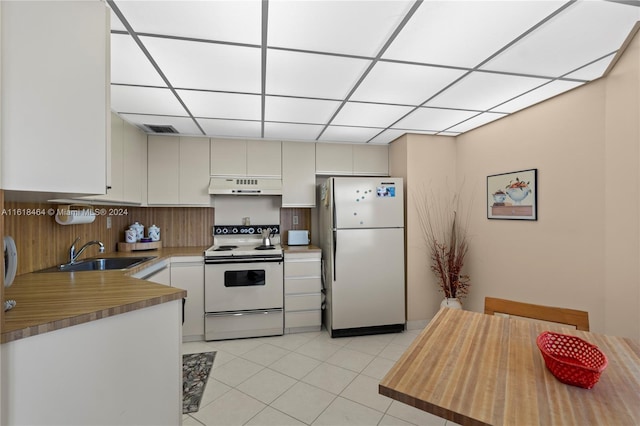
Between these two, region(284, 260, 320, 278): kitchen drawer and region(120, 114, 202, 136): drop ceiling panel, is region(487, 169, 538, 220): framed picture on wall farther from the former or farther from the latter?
region(120, 114, 202, 136): drop ceiling panel

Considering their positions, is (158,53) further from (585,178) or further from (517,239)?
(517,239)

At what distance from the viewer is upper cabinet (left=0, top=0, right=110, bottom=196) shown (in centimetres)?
92

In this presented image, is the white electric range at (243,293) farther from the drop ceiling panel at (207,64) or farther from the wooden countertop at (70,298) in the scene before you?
the drop ceiling panel at (207,64)

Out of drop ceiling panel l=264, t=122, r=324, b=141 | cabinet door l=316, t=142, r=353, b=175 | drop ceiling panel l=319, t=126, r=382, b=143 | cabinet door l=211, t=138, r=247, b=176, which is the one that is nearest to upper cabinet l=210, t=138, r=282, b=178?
cabinet door l=211, t=138, r=247, b=176

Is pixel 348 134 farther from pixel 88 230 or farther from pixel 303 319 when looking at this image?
pixel 88 230

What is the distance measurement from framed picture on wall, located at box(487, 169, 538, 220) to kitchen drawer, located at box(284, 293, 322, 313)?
6.85 feet

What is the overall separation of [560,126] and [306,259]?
8.59 ft

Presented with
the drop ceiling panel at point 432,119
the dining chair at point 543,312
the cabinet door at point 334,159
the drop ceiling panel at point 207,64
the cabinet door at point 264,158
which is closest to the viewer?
the dining chair at point 543,312

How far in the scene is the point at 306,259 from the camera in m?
3.17

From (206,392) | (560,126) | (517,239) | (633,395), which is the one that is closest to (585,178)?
(560,126)

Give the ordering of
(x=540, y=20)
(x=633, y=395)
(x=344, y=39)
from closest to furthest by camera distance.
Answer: (x=633, y=395), (x=540, y=20), (x=344, y=39)

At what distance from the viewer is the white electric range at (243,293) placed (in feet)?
9.58

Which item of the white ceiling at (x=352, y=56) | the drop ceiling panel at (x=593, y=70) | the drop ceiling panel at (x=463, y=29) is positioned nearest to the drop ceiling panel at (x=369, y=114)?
the white ceiling at (x=352, y=56)

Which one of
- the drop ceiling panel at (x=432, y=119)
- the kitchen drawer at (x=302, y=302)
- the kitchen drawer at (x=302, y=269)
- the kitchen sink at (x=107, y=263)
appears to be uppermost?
the drop ceiling panel at (x=432, y=119)
